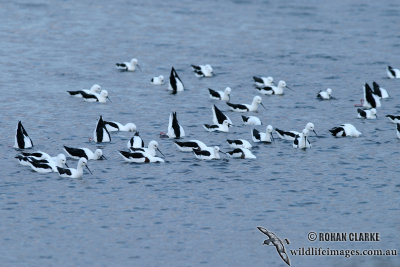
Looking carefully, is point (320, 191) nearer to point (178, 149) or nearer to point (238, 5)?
point (178, 149)

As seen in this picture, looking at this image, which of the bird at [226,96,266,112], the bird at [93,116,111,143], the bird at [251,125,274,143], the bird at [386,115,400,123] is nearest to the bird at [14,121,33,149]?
the bird at [93,116,111,143]

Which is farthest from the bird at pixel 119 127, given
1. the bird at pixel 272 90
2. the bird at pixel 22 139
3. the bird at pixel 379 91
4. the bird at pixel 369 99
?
the bird at pixel 379 91

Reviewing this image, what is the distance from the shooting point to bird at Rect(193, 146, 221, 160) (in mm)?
30578

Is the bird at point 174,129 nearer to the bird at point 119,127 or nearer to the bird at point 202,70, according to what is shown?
the bird at point 119,127

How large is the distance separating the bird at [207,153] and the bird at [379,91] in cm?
1167

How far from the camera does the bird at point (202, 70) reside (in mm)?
44594

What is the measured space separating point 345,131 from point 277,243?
11681 millimetres

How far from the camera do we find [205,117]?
36906 millimetres

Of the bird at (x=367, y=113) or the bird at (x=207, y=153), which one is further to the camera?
the bird at (x=367, y=113)

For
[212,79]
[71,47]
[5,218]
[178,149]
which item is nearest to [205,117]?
[178,149]

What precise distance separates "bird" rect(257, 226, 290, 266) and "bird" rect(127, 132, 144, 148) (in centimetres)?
838

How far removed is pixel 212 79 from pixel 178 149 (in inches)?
511

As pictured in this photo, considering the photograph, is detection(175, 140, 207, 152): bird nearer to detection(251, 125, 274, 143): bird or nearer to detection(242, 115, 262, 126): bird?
detection(251, 125, 274, 143): bird

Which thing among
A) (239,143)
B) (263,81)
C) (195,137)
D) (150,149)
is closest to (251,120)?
(195,137)
